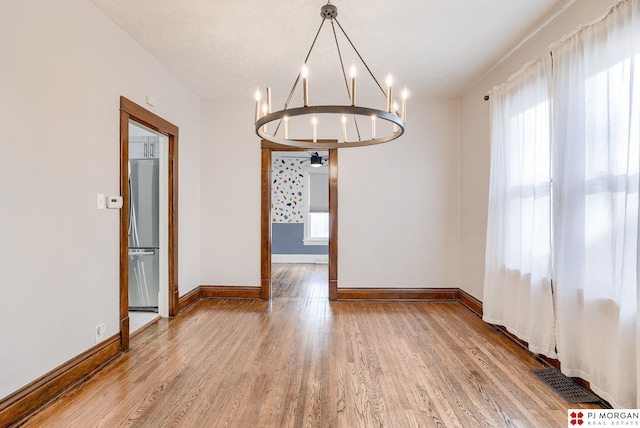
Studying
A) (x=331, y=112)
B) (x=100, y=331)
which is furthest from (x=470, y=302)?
(x=100, y=331)

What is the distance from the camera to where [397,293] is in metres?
4.69

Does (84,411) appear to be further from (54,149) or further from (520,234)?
(520,234)

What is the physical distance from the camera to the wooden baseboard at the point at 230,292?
15.4 feet

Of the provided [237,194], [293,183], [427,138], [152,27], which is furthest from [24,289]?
[293,183]

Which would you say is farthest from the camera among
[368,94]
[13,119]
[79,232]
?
[368,94]

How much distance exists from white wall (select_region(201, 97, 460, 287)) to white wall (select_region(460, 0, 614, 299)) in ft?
0.63

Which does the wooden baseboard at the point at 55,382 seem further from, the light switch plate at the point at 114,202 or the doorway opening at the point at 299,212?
the doorway opening at the point at 299,212

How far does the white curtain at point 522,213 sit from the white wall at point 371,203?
1.16 metres

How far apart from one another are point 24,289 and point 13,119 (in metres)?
1.00

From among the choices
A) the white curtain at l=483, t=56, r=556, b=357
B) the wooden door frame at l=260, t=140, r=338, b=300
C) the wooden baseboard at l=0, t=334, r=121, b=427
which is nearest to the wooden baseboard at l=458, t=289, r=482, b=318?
the white curtain at l=483, t=56, r=556, b=357

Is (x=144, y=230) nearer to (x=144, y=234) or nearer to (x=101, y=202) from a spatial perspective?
(x=144, y=234)

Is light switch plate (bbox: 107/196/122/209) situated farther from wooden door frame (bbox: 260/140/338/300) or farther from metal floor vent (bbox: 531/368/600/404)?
metal floor vent (bbox: 531/368/600/404)

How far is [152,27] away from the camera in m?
2.87

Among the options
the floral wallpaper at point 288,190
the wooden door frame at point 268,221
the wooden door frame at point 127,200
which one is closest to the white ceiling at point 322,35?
the wooden door frame at point 127,200
